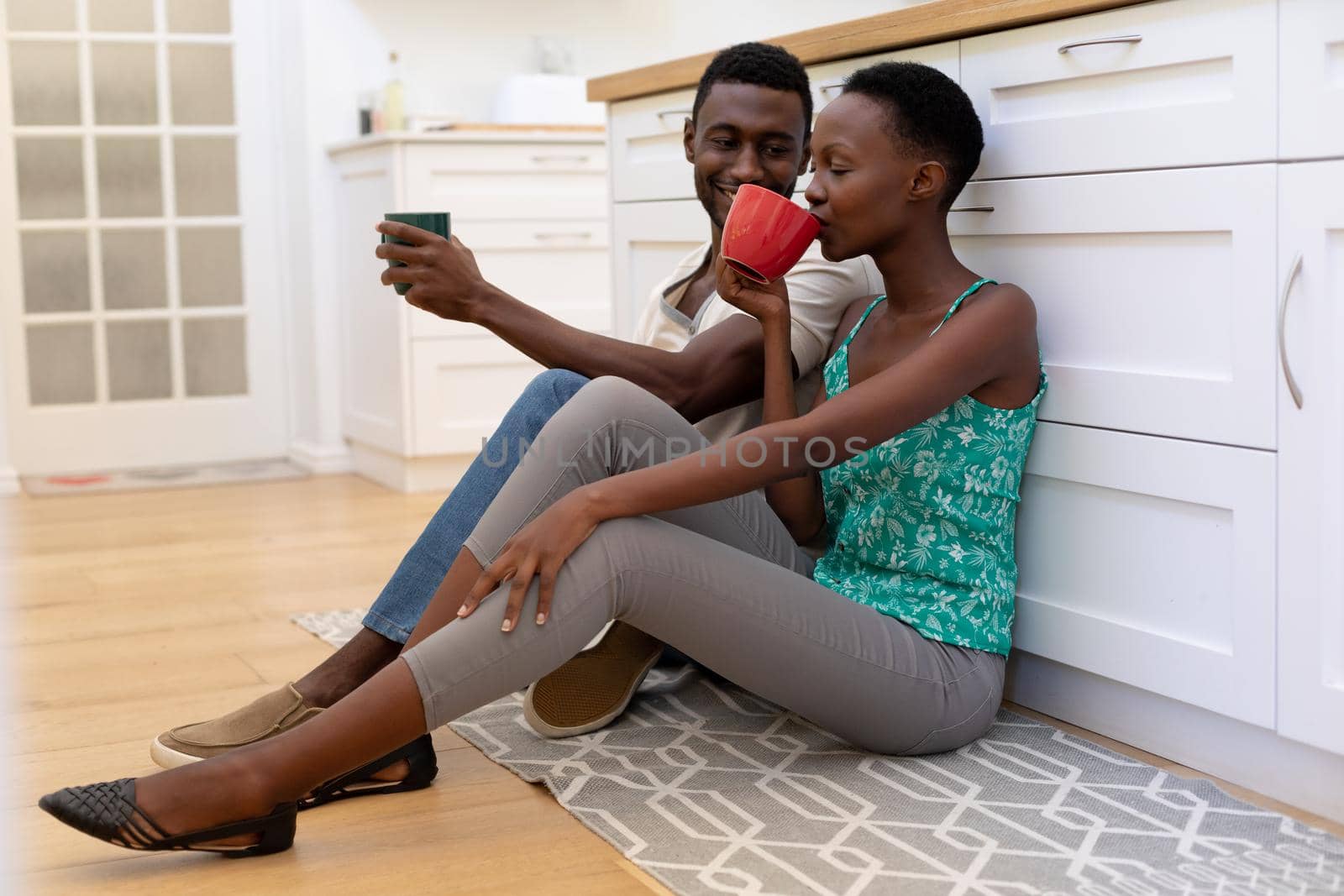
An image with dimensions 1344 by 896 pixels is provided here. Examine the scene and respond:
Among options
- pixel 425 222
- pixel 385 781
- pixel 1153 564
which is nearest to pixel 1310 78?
pixel 1153 564

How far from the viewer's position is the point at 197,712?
2.00 m

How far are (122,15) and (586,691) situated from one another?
10.1 feet

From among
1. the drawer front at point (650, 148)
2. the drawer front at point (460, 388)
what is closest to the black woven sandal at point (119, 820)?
the drawer front at point (650, 148)

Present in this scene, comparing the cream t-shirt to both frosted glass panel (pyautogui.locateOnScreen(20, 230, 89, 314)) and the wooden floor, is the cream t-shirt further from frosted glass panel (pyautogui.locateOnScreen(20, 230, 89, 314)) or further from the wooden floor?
frosted glass panel (pyautogui.locateOnScreen(20, 230, 89, 314))

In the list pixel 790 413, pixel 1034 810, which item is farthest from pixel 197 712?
pixel 1034 810

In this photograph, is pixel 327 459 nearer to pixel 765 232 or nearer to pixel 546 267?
pixel 546 267

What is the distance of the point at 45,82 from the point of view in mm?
4039

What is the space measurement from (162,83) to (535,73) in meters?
1.08

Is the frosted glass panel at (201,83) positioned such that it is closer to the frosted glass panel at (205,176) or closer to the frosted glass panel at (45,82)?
the frosted glass panel at (205,176)

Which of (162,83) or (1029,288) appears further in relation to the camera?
(162,83)

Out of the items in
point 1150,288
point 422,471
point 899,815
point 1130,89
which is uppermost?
point 1130,89

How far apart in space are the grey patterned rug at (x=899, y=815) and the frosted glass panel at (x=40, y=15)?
3.01 meters

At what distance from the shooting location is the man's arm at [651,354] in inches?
68.8

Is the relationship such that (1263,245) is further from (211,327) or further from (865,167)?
(211,327)
